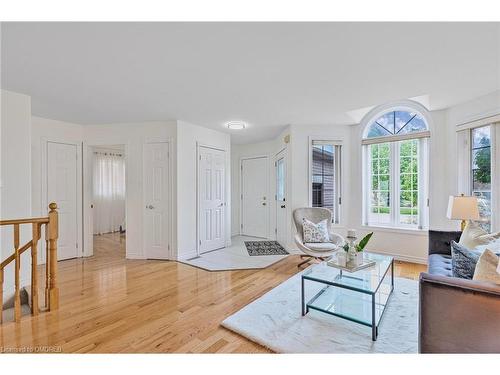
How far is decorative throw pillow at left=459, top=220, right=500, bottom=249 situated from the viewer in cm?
230

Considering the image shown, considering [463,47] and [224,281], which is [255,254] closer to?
[224,281]

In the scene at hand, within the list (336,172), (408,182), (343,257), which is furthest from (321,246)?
(408,182)

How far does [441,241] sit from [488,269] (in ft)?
5.17

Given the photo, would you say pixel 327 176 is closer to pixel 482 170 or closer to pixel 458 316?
pixel 482 170

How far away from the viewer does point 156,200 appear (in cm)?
425

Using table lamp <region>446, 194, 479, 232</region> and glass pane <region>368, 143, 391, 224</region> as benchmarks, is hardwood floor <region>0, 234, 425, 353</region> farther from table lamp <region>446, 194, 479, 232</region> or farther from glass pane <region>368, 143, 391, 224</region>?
table lamp <region>446, 194, 479, 232</region>

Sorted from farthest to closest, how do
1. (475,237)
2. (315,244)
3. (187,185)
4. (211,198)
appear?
(211,198), (187,185), (315,244), (475,237)

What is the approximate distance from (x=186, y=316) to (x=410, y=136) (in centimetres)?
396

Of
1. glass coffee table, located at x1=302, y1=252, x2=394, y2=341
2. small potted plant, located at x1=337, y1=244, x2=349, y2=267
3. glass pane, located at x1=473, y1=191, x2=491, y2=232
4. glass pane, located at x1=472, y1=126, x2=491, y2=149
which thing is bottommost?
glass coffee table, located at x1=302, y1=252, x2=394, y2=341

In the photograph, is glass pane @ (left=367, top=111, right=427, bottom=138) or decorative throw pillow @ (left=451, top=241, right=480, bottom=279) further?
glass pane @ (left=367, top=111, right=427, bottom=138)

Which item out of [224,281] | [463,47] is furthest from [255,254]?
[463,47]

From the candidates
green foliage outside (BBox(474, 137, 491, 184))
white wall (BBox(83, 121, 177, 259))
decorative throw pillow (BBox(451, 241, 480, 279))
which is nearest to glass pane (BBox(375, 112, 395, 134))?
green foliage outside (BBox(474, 137, 491, 184))

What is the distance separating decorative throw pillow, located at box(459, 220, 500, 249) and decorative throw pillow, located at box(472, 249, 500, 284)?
3.20ft

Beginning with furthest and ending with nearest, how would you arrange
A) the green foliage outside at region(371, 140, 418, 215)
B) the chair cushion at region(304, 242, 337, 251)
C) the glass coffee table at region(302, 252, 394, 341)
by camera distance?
the green foliage outside at region(371, 140, 418, 215) < the chair cushion at region(304, 242, 337, 251) < the glass coffee table at region(302, 252, 394, 341)
